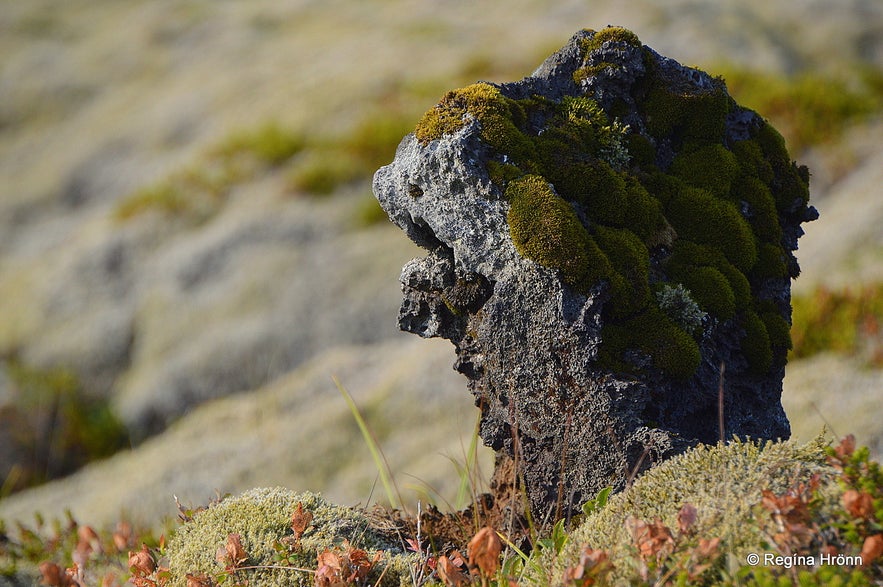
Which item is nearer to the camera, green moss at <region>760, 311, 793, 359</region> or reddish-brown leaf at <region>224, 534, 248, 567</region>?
reddish-brown leaf at <region>224, 534, 248, 567</region>

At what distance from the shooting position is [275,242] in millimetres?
13094

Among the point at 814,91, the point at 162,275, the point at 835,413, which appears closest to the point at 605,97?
the point at 835,413

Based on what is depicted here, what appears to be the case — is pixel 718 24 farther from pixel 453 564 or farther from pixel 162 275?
pixel 453 564

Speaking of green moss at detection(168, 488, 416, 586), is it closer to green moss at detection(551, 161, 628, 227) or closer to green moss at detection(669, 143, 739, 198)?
green moss at detection(551, 161, 628, 227)

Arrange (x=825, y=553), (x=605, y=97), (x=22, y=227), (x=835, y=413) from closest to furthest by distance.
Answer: (x=825, y=553) → (x=605, y=97) → (x=835, y=413) → (x=22, y=227)

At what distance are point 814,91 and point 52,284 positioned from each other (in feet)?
47.9

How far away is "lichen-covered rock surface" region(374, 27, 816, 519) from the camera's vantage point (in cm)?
403

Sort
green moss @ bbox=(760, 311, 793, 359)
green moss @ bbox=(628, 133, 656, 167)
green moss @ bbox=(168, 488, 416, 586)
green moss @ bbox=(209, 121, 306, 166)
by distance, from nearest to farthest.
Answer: green moss @ bbox=(168, 488, 416, 586)
green moss @ bbox=(760, 311, 793, 359)
green moss @ bbox=(628, 133, 656, 167)
green moss @ bbox=(209, 121, 306, 166)

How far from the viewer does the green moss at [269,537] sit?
3.75 m

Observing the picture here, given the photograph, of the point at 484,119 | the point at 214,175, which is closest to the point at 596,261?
the point at 484,119

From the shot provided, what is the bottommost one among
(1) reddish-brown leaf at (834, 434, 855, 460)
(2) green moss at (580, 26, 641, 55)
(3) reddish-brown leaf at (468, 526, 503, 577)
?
(3) reddish-brown leaf at (468, 526, 503, 577)

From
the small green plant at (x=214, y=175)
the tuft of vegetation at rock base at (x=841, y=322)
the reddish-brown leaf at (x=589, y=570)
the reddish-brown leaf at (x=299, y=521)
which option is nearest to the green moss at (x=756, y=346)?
the reddish-brown leaf at (x=589, y=570)

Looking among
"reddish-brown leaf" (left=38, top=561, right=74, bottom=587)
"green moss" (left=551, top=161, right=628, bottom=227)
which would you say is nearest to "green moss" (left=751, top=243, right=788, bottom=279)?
"green moss" (left=551, top=161, right=628, bottom=227)

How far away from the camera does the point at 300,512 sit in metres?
3.75
